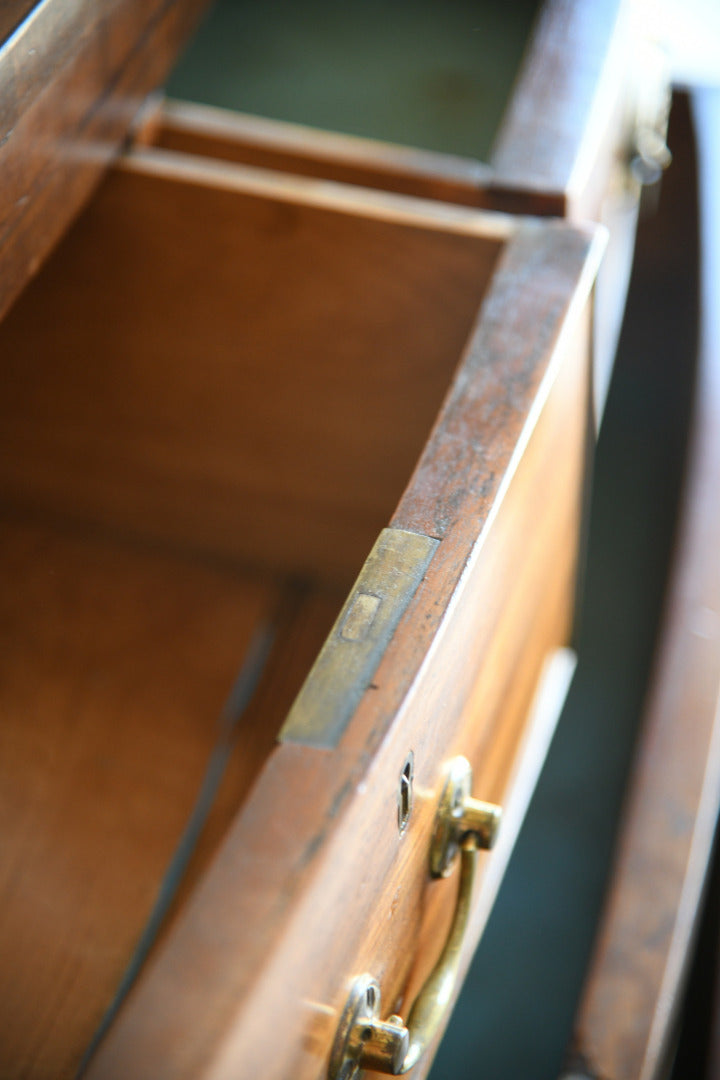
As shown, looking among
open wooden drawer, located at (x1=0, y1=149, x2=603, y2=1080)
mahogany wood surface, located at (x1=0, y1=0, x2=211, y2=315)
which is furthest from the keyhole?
mahogany wood surface, located at (x1=0, y1=0, x2=211, y2=315)

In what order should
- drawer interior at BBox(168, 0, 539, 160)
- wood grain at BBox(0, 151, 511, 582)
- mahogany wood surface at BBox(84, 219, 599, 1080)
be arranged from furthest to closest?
drawer interior at BBox(168, 0, 539, 160), wood grain at BBox(0, 151, 511, 582), mahogany wood surface at BBox(84, 219, 599, 1080)

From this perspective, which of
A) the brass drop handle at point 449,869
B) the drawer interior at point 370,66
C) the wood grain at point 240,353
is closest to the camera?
the brass drop handle at point 449,869

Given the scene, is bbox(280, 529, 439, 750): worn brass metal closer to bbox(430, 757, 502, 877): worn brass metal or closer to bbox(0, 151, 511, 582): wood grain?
bbox(430, 757, 502, 877): worn brass metal

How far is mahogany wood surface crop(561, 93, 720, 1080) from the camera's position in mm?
595

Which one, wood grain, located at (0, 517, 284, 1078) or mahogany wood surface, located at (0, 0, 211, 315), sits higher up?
mahogany wood surface, located at (0, 0, 211, 315)

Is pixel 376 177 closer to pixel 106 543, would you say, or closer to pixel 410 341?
pixel 410 341

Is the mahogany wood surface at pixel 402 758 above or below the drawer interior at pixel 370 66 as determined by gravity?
below

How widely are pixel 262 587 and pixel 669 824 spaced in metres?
0.37

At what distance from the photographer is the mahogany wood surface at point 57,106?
42 centimetres

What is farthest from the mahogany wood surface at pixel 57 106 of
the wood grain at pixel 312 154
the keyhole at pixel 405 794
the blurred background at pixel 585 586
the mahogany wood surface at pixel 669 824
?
the mahogany wood surface at pixel 669 824

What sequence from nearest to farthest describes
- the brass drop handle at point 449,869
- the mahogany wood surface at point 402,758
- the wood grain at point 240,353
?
the mahogany wood surface at point 402,758 → the brass drop handle at point 449,869 → the wood grain at point 240,353

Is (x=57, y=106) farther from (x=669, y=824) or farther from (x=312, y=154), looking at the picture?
(x=669, y=824)

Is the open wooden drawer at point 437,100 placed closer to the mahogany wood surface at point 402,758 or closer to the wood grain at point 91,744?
the mahogany wood surface at point 402,758

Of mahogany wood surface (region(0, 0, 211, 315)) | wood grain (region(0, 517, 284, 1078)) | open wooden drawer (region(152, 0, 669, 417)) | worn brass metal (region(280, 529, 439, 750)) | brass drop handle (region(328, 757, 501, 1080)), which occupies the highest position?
open wooden drawer (region(152, 0, 669, 417))
